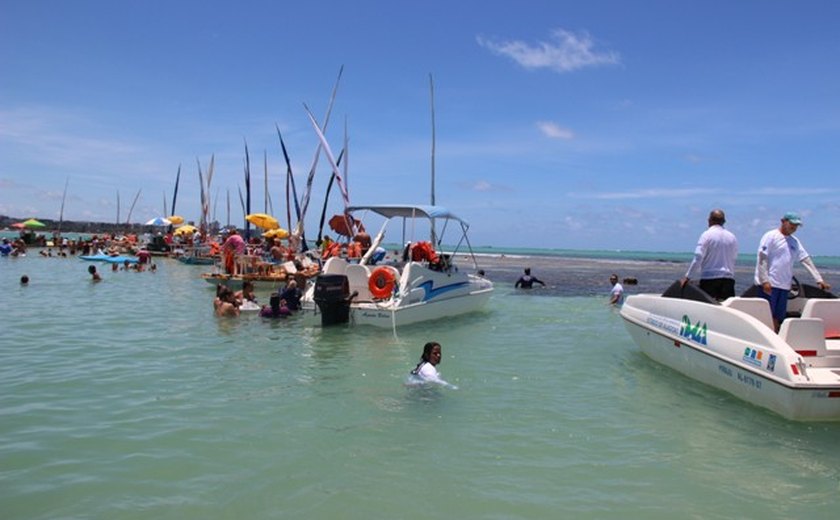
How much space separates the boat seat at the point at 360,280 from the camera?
1438cm

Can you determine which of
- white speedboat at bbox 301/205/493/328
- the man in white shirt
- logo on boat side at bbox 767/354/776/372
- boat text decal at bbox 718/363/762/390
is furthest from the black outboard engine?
logo on boat side at bbox 767/354/776/372

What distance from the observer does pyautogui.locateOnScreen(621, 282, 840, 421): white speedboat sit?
254 inches

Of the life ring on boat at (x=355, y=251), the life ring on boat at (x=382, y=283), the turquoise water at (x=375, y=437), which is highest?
the life ring on boat at (x=355, y=251)

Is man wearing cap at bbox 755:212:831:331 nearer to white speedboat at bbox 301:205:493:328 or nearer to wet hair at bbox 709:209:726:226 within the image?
wet hair at bbox 709:209:726:226

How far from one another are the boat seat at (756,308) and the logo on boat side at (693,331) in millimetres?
501

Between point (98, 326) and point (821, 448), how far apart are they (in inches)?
506

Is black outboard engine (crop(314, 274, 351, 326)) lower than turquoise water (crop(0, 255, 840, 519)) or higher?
higher

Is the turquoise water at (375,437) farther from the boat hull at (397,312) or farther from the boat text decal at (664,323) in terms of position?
the boat hull at (397,312)

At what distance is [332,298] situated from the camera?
1302 cm

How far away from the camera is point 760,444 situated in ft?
20.7

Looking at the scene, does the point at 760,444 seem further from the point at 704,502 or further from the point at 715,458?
the point at 704,502

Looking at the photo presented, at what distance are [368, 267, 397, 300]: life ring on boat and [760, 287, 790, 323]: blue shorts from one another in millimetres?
7805

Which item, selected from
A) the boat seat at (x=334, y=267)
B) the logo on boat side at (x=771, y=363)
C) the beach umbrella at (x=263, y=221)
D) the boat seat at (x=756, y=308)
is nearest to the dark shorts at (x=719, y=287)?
the boat seat at (x=756, y=308)

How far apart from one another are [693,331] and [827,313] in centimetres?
157
